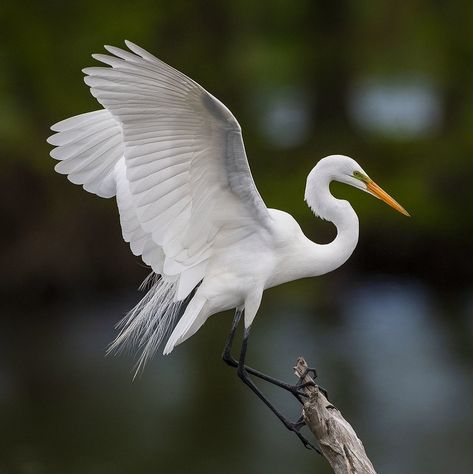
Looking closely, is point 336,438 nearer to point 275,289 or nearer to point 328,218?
point 328,218

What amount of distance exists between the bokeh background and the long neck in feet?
8.98

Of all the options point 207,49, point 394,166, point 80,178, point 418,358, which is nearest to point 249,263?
point 80,178

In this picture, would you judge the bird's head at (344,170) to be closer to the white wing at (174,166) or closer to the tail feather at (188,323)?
the white wing at (174,166)

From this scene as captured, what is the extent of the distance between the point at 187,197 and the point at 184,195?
15 mm

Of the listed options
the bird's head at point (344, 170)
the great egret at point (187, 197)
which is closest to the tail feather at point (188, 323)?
the great egret at point (187, 197)

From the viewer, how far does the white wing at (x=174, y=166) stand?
119 inches

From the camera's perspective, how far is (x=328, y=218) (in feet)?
11.6

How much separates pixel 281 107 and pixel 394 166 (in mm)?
2241

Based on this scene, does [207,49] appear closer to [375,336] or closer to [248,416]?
[375,336]

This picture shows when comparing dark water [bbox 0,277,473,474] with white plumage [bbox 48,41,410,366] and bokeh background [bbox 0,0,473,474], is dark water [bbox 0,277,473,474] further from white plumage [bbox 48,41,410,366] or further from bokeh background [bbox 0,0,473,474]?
white plumage [bbox 48,41,410,366]

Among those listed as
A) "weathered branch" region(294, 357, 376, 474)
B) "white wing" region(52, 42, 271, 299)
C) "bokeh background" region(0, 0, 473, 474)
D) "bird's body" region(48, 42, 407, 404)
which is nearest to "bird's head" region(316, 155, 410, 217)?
"bird's body" region(48, 42, 407, 404)

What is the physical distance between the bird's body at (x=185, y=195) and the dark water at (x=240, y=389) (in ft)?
8.96

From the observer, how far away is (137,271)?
9297 mm

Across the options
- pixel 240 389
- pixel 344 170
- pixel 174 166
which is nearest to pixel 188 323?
pixel 174 166
